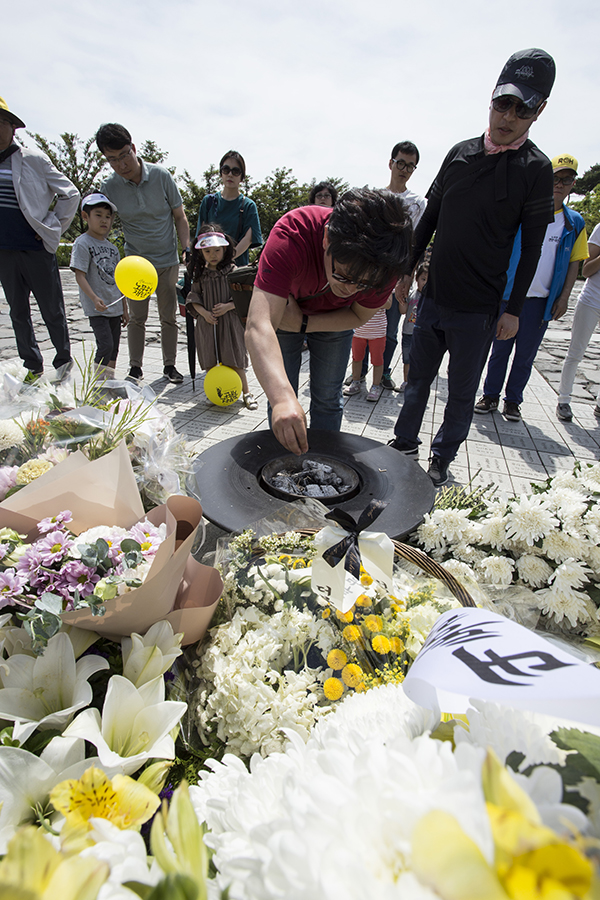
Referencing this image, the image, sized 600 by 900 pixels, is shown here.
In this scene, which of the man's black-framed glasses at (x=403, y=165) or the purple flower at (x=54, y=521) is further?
the man's black-framed glasses at (x=403, y=165)

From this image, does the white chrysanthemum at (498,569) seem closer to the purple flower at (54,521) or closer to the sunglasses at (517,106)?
the purple flower at (54,521)

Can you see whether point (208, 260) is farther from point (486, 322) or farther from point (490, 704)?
point (490, 704)

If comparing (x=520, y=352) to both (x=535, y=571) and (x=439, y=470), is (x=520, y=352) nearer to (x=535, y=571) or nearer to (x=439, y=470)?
(x=439, y=470)

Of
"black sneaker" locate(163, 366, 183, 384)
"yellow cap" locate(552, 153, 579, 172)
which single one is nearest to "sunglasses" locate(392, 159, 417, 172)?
"yellow cap" locate(552, 153, 579, 172)

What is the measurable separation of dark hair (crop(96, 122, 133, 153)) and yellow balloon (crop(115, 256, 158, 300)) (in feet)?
3.71

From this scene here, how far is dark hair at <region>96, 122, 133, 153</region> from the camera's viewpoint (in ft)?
13.0

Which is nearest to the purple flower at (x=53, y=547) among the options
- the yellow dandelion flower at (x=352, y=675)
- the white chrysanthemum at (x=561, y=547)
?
the yellow dandelion flower at (x=352, y=675)

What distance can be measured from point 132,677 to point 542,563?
48.7 inches

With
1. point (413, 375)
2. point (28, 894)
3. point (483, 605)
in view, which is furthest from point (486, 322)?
point (28, 894)

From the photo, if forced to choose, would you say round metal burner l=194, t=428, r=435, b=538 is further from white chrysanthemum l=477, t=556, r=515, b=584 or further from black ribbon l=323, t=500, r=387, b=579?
black ribbon l=323, t=500, r=387, b=579

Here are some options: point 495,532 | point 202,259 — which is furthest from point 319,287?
point 202,259

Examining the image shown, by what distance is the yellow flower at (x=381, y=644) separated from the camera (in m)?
0.90

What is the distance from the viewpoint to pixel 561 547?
1397mm

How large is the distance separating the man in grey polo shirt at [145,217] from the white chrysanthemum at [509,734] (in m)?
→ 4.88
